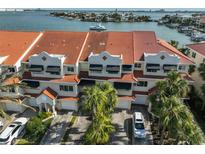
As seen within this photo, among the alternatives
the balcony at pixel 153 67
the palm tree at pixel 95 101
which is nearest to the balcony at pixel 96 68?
the balcony at pixel 153 67

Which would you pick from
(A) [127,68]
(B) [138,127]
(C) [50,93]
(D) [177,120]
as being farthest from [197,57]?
(C) [50,93]

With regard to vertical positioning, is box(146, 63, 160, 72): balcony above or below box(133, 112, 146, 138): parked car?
above

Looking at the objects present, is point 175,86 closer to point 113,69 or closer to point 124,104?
point 124,104

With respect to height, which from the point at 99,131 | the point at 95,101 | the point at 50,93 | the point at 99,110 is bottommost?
the point at 99,131

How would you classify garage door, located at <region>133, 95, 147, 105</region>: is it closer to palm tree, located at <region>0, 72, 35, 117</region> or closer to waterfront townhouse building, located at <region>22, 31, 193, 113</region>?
waterfront townhouse building, located at <region>22, 31, 193, 113</region>

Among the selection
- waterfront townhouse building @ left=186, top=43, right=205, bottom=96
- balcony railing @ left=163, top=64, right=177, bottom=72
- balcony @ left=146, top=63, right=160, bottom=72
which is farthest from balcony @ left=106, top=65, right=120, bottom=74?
waterfront townhouse building @ left=186, top=43, right=205, bottom=96

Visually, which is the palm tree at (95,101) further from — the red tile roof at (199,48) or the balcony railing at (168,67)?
the red tile roof at (199,48)
